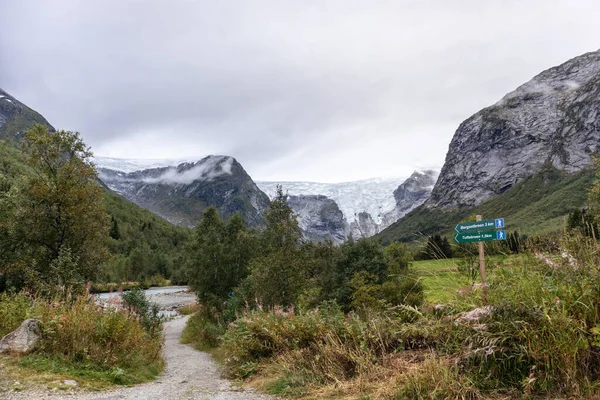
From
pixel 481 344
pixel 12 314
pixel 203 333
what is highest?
pixel 12 314

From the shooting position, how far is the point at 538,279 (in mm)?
5328

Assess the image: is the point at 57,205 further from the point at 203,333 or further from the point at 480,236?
the point at 480,236

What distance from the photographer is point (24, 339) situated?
26.9 ft

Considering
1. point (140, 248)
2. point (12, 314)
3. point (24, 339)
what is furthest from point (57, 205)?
point (140, 248)

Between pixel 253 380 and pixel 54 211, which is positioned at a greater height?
pixel 54 211

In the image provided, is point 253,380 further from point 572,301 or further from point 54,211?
point 54,211

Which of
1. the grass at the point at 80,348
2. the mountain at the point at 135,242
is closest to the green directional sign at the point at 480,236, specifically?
the grass at the point at 80,348

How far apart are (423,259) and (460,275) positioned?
1656mm

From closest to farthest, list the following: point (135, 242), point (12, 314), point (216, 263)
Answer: point (12, 314)
point (216, 263)
point (135, 242)

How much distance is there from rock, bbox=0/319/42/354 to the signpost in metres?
8.45

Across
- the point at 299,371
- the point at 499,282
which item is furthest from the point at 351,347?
the point at 499,282

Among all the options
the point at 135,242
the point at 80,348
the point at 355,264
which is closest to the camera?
the point at 80,348

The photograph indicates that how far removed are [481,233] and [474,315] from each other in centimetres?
129

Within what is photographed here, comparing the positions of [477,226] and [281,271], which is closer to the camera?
[477,226]
